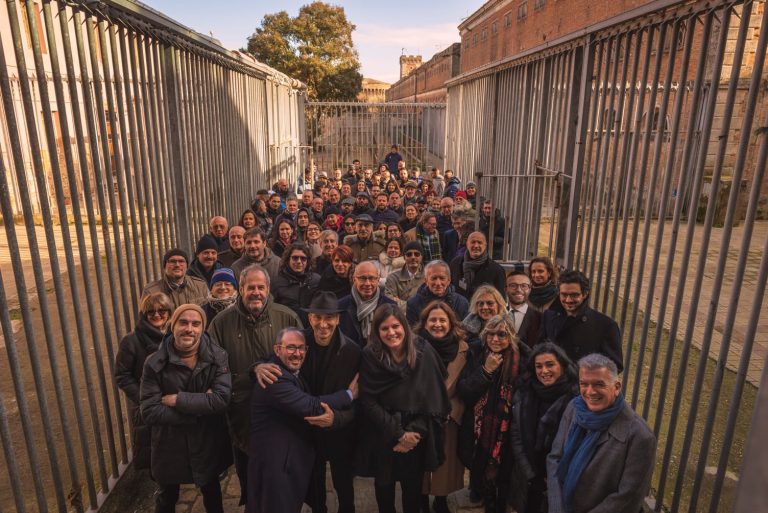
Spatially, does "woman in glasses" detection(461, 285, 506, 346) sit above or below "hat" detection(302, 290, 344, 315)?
below

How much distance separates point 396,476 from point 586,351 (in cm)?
164

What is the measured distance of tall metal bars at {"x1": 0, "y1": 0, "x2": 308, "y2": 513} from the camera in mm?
2975

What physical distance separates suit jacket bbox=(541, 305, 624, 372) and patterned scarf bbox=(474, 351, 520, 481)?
576 millimetres

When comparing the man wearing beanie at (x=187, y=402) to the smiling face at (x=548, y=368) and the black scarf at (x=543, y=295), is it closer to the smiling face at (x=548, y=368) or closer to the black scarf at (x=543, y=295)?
the smiling face at (x=548, y=368)

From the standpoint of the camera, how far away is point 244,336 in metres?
3.86

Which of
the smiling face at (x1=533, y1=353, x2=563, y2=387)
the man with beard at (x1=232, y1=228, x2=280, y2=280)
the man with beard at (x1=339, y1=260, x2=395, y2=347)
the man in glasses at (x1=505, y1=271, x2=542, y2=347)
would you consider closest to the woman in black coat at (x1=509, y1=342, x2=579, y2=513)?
the smiling face at (x1=533, y1=353, x2=563, y2=387)

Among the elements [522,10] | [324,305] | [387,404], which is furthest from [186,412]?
[522,10]

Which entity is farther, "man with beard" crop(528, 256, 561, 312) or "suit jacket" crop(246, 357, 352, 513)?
"man with beard" crop(528, 256, 561, 312)

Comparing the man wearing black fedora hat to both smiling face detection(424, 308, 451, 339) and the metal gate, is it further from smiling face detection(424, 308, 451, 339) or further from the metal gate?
the metal gate

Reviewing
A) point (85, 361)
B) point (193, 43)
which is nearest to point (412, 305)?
point (85, 361)

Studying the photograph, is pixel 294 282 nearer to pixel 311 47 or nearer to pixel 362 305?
pixel 362 305

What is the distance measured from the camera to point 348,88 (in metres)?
30.7

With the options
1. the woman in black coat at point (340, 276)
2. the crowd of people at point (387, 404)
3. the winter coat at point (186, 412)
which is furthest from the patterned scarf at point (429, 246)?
the winter coat at point (186, 412)

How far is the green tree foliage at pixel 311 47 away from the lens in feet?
96.4
